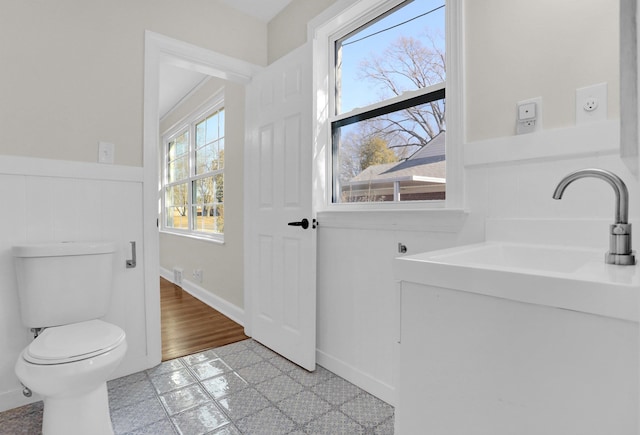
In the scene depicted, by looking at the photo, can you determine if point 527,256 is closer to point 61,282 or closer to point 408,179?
point 408,179

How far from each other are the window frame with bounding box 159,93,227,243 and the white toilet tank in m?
1.65

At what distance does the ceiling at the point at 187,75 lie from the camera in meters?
2.45

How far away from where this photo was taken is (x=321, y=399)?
173 centimetres

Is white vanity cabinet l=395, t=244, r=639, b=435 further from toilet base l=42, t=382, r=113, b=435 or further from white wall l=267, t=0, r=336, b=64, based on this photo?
white wall l=267, t=0, r=336, b=64

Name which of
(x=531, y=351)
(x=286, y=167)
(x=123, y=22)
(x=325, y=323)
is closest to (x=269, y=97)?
(x=286, y=167)

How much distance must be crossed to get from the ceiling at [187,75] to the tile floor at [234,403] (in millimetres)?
2472

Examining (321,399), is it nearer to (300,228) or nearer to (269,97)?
(300,228)

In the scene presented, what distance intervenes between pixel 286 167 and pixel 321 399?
4.49 feet

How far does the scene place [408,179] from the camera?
1.77 m

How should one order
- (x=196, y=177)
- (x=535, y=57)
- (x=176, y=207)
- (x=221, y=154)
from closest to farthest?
(x=535, y=57) → (x=221, y=154) → (x=196, y=177) → (x=176, y=207)

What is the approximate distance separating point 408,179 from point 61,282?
1.80 m

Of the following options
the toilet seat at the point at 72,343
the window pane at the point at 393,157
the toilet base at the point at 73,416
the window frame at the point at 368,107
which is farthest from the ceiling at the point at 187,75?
the toilet base at the point at 73,416

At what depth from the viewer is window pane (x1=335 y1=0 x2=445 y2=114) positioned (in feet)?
5.45

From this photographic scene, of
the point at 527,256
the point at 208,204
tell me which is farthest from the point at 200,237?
the point at 527,256
